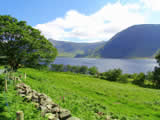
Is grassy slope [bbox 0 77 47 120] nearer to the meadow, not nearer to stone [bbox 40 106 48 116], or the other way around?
stone [bbox 40 106 48 116]

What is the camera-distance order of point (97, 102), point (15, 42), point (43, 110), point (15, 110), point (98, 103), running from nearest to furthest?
point (15, 110) < point (43, 110) < point (15, 42) < point (98, 103) < point (97, 102)

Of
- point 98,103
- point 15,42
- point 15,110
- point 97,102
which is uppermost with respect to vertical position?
point 15,42

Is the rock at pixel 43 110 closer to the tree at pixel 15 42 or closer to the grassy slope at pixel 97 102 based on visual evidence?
the grassy slope at pixel 97 102

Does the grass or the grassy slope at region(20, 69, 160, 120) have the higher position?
the grass

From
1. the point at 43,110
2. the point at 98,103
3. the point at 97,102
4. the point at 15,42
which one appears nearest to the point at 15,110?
the point at 43,110

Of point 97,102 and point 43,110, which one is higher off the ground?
point 43,110

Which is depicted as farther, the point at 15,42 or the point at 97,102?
the point at 97,102

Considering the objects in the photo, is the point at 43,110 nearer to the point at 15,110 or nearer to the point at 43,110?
the point at 43,110

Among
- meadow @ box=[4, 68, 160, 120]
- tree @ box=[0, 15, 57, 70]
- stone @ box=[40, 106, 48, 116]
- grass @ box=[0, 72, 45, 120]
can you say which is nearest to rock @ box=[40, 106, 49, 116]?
stone @ box=[40, 106, 48, 116]

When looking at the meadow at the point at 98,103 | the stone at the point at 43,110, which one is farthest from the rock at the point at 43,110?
the meadow at the point at 98,103

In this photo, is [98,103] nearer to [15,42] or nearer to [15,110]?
[15,110]

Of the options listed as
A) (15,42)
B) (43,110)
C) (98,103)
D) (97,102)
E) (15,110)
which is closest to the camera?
(15,110)

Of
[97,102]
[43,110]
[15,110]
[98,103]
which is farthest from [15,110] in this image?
[97,102]

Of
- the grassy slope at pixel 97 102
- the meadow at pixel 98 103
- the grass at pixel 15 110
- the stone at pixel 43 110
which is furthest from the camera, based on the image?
the grassy slope at pixel 97 102
